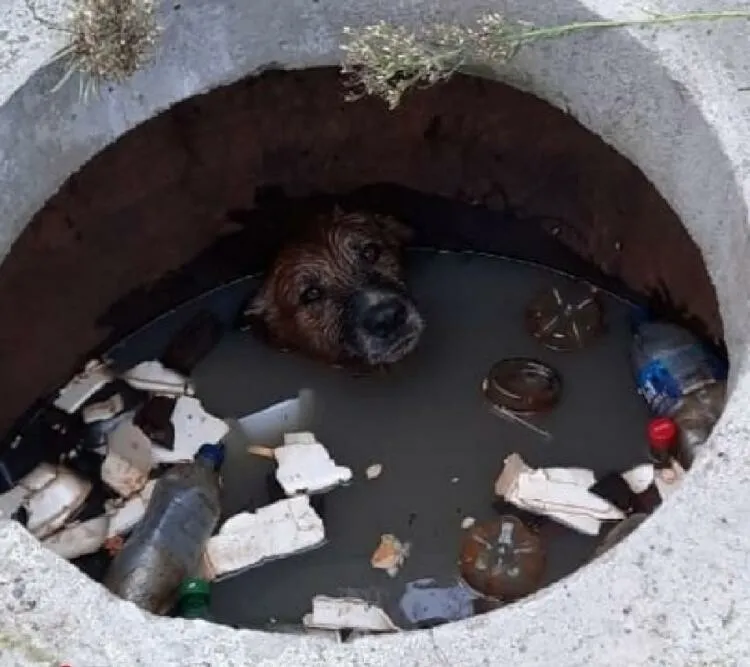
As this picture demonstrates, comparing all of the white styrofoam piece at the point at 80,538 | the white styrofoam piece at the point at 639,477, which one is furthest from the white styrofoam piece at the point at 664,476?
the white styrofoam piece at the point at 80,538

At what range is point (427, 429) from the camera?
11.8 ft

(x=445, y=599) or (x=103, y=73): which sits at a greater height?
(x=103, y=73)

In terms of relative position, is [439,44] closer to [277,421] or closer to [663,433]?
[663,433]

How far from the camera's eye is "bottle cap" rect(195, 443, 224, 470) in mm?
3500

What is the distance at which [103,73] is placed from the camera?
104 inches

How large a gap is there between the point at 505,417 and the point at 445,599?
53 centimetres

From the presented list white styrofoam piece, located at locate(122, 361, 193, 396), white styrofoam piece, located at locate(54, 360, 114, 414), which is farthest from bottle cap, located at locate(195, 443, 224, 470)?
white styrofoam piece, located at locate(54, 360, 114, 414)

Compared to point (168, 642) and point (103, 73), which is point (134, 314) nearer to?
point (103, 73)

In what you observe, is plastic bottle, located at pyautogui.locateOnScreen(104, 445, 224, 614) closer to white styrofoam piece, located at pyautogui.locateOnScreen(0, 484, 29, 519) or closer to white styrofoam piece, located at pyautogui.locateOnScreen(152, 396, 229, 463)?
white styrofoam piece, located at pyautogui.locateOnScreen(152, 396, 229, 463)

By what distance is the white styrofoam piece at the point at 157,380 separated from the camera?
3666 millimetres

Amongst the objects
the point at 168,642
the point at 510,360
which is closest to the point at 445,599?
the point at 510,360

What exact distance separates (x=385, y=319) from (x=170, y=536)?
0.77 meters

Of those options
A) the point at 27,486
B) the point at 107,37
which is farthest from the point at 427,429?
the point at 107,37

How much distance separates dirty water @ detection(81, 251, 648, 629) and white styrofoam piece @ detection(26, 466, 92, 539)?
0.36m
